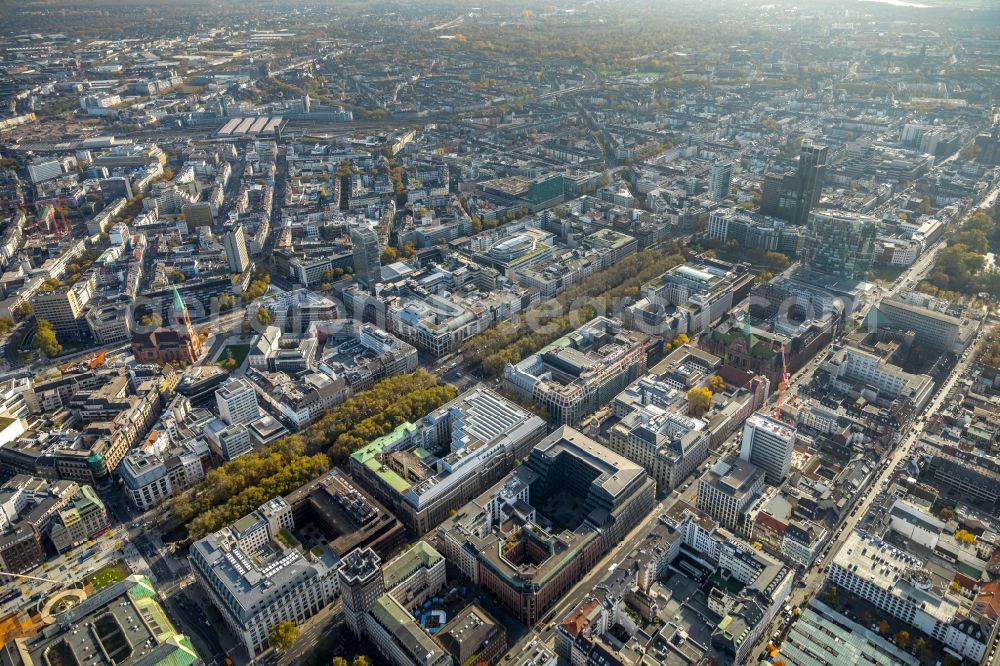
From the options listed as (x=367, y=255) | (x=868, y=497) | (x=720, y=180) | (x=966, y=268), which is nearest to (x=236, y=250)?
(x=367, y=255)

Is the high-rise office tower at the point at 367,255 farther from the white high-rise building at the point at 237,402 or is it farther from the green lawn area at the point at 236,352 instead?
the white high-rise building at the point at 237,402

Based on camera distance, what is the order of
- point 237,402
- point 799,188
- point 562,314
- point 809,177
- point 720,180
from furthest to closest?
point 720,180
point 799,188
point 809,177
point 562,314
point 237,402

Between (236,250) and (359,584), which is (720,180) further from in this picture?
(359,584)

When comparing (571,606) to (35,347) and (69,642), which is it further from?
(35,347)

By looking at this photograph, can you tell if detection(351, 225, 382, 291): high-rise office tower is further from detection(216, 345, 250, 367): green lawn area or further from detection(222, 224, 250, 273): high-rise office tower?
detection(216, 345, 250, 367): green lawn area

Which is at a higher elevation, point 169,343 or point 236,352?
point 169,343

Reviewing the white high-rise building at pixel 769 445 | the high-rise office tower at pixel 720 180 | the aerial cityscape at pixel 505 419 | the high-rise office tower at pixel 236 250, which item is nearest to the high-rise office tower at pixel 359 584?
the aerial cityscape at pixel 505 419
